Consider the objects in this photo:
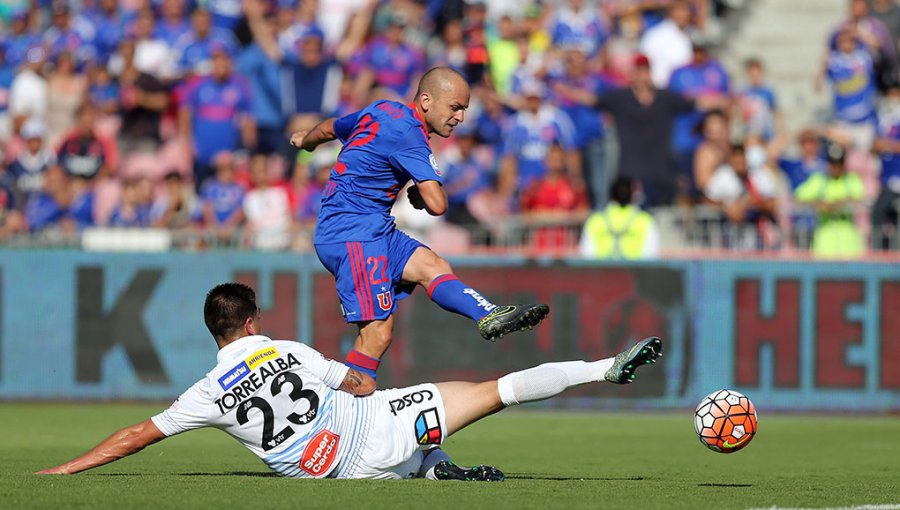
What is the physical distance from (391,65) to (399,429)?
1131 cm

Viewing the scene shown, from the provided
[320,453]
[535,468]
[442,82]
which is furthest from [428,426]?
[442,82]

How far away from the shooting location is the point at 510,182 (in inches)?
725

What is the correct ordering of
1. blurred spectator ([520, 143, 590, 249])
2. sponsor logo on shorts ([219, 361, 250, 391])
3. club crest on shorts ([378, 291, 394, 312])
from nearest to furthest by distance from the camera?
sponsor logo on shorts ([219, 361, 250, 391]) → club crest on shorts ([378, 291, 394, 312]) → blurred spectator ([520, 143, 590, 249])

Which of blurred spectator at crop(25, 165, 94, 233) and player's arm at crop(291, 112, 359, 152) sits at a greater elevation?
player's arm at crop(291, 112, 359, 152)

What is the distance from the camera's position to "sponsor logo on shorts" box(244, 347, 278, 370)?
27.3 ft

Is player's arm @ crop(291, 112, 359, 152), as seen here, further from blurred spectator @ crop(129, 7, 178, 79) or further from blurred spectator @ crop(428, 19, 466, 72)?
blurred spectator @ crop(129, 7, 178, 79)

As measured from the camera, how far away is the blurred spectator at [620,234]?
16.6 meters

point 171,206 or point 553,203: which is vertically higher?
point 553,203

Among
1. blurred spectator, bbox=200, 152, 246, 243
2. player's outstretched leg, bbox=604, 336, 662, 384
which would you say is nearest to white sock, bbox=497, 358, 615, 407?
player's outstretched leg, bbox=604, 336, 662, 384

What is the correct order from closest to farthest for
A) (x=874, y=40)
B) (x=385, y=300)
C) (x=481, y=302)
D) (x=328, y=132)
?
(x=481, y=302) → (x=385, y=300) → (x=328, y=132) → (x=874, y=40)

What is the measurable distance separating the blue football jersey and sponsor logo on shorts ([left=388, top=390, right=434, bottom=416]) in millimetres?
1286

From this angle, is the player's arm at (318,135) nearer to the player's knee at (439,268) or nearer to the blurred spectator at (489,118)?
the player's knee at (439,268)

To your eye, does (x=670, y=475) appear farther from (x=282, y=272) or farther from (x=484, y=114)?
(x=484, y=114)

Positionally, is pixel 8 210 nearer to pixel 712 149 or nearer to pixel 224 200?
pixel 224 200
